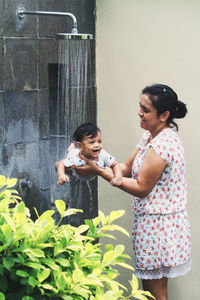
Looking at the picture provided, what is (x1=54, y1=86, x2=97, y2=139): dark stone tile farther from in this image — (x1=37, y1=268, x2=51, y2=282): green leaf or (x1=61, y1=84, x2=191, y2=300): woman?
(x1=37, y1=268, x2=51, y2=282): green leaf

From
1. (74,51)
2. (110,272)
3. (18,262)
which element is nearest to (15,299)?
(18,262)

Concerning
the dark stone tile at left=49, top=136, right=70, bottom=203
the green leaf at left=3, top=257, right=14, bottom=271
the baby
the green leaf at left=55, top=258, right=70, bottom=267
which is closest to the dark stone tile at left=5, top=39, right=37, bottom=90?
the baby

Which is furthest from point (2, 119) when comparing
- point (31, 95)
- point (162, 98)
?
point (162, 98)

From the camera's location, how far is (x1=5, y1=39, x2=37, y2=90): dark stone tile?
4.64 m

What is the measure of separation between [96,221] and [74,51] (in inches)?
102

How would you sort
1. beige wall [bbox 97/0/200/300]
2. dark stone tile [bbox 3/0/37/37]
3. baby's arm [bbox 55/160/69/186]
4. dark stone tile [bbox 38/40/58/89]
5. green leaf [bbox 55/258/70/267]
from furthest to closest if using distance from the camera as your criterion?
beige wall [bbox 97/0/200/300] → dark stone tile [bbox 38/40/58/89] → dark stone tile [bbox 3/0/37/37] → baby's arm [bbox 55/160/69/186] → green leaf [bbox 55/258/70/267]

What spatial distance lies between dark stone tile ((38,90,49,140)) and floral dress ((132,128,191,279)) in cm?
77

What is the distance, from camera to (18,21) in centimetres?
472

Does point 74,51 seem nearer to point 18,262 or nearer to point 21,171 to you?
point 21,171

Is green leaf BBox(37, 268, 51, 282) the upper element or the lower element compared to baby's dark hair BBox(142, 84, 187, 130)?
lower

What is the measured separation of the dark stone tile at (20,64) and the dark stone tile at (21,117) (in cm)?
7

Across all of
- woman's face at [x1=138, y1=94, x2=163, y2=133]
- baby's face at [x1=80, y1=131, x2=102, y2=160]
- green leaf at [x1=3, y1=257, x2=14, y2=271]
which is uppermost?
woman's face at [x1=138, y1=94, x2=163, y2=133]

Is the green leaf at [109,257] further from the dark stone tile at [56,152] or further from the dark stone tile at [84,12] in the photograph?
the dark stone tile at [84,12]

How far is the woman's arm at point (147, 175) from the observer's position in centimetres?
460
